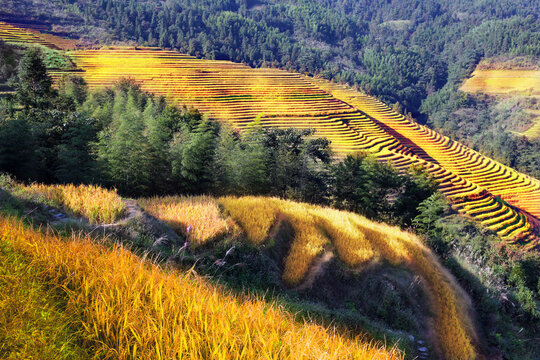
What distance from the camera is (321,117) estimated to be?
5678 cm

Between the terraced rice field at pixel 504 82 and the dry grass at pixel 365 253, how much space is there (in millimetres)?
127700

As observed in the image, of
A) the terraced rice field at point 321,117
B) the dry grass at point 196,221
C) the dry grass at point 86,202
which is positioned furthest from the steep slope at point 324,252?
the terraced rice field at point 321,117

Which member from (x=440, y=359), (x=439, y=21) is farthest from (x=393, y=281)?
(x=439, y=21)

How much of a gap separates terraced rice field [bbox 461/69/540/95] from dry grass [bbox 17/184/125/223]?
133949 millimetres

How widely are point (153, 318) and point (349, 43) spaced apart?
175693mm

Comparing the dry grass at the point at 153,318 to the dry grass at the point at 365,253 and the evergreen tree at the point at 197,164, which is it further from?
the evergreen tree at the point at 197,164

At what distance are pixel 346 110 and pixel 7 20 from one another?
6804cm

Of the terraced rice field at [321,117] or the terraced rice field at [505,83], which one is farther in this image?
the terraced rice field at [505,83]

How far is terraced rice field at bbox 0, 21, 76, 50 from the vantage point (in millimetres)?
50688

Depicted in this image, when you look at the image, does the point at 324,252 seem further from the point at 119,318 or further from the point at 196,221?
the point at 119,318

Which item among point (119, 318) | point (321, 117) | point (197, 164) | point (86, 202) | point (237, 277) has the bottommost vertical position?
point (321, 117)

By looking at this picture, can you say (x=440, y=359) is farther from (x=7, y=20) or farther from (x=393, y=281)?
(x=7, y=20)

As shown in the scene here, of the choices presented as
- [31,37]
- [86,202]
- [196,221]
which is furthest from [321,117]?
[86,202]

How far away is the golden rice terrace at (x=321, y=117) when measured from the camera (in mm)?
41906
